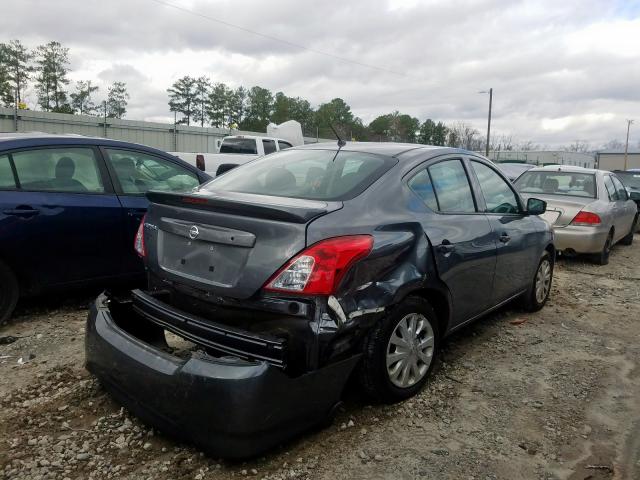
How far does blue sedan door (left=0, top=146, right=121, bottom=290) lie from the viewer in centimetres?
402

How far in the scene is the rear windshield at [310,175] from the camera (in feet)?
9.97

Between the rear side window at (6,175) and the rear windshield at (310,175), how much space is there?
173cm

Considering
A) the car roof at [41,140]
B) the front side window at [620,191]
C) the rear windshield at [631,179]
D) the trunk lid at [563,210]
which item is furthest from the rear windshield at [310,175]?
the rear windshield at [631,179]

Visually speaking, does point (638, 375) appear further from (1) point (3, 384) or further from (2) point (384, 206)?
(1) point (3, 384)

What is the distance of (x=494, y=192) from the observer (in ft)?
14.0

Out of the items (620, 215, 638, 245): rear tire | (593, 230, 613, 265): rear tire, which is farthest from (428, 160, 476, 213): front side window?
(620, 215, 638, 245): rear tire

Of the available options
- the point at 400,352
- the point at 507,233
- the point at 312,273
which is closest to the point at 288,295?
the point at 312,273

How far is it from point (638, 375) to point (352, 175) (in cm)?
261

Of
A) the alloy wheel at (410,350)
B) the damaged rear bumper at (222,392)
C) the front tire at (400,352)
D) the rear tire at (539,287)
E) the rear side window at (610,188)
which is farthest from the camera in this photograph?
the rear side window at (610,188)

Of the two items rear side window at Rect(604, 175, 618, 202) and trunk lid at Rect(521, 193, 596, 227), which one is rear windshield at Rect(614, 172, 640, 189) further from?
trunk lid at Rect(521, 193, 596, 227)

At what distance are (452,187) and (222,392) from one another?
2.23 meters

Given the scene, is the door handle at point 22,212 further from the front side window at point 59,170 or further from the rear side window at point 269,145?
the rear side window at point 269,145

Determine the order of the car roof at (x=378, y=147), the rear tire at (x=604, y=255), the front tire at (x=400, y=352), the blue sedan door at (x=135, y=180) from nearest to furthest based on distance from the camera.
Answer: the front tire at (x=400, y=352) → the car roof at (x=378, y=147) → the blue sedan door at (x=135, y=180) → the rear tire at (x=604, y=255)

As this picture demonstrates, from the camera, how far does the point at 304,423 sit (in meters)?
2.49
